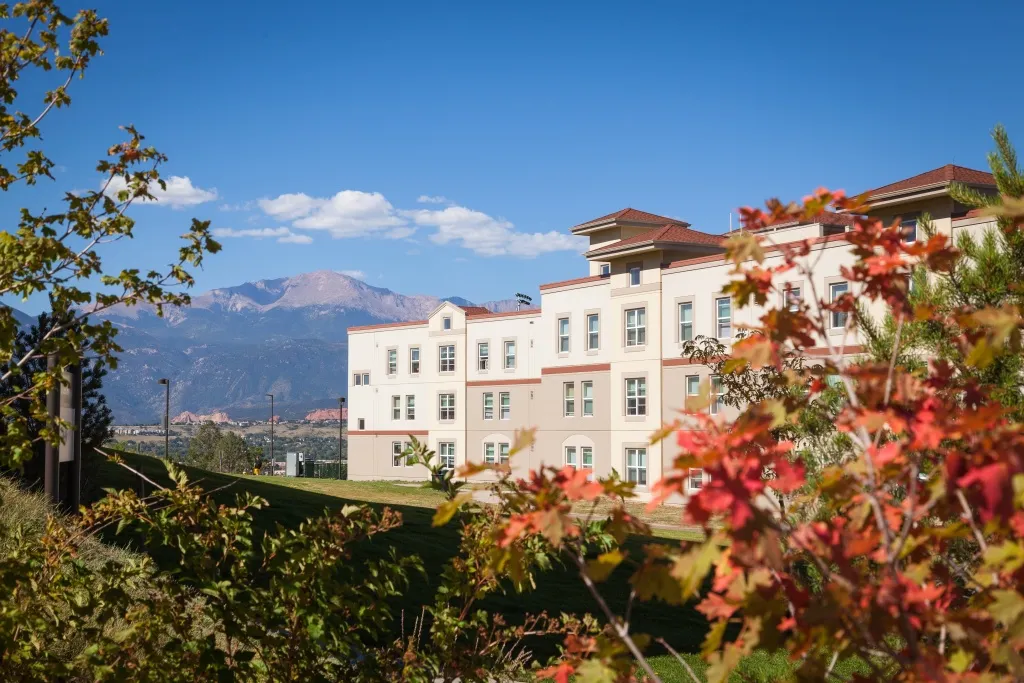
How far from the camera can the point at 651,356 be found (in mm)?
36438

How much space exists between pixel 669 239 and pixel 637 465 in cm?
897

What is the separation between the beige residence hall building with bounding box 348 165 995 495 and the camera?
3316 cm

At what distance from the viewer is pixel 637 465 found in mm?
37750

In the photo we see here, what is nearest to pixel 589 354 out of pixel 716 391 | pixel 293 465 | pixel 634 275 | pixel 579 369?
pixel 579 369

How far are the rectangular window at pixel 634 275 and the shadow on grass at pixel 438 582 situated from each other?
652 inches

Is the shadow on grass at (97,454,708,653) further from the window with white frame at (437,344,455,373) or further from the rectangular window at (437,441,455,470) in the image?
the window with white frame at (437,344,455,373)

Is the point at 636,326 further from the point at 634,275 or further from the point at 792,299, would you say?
the point at 792,299

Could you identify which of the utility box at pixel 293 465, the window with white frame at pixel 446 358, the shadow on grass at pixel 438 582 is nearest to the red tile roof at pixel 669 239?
the window with white frame at pixel 446 358

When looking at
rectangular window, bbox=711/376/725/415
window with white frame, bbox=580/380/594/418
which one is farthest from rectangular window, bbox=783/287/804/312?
window with white frame, bbox=580/380/594/418

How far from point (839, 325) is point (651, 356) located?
910 centimetres

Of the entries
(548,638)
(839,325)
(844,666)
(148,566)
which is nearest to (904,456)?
(148,566)

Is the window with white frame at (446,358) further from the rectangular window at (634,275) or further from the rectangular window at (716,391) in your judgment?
the rectangular window at (716,391)

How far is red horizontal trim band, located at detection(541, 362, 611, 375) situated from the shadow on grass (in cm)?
1688

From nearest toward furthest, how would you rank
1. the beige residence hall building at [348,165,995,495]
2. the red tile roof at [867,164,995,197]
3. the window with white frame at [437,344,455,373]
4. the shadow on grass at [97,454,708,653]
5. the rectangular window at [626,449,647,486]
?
the shadow on grass at [97,454,708,653], the red tile roof at [867,164,995,197], the beige residence hall building at [348,165,995,495], the rectangular window at [626,449,647,486], the window with white frame at [437,344,455,373]
